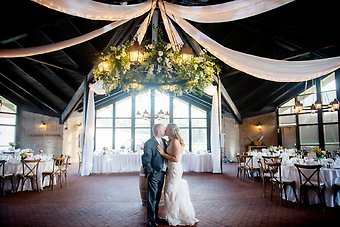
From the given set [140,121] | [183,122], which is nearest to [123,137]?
[140,121]

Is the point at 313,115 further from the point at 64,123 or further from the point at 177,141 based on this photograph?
the point at 64,123

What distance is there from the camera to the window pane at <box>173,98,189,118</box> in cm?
1545

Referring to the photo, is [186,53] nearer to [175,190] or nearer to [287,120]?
[175,190]

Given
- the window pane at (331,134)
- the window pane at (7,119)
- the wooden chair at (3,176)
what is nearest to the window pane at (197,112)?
the window pane at (331,134)

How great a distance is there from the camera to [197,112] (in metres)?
15.7

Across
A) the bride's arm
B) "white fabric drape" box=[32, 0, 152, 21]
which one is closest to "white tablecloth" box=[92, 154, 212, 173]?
the bride's arm

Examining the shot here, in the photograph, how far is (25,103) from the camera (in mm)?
12484

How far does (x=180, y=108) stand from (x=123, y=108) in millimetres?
3384

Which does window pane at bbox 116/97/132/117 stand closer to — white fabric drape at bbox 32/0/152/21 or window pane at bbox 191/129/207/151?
window pane at bbox 191/129/207/151

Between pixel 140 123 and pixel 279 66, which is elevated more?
pixel 279 66

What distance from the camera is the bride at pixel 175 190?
4.01 m

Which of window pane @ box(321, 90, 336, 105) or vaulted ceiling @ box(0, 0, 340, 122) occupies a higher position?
vaulted ceiling @ box(0, 0, 340, 122)

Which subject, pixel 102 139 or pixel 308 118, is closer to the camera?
pixel 308 118

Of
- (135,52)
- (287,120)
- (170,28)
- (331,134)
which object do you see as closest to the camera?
(135,52)
